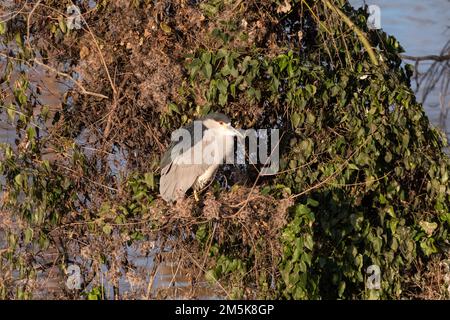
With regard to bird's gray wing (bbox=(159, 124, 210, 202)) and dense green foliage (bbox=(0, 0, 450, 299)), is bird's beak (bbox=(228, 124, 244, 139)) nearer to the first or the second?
dense green foliage (bbox=(0, 0, 450, 299))

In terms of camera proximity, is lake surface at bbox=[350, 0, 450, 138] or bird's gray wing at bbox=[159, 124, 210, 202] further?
lake surface at bbox=[350, 0, 450, 138]

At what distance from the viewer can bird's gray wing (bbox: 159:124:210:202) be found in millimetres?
6105

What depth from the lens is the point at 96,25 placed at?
6449mm

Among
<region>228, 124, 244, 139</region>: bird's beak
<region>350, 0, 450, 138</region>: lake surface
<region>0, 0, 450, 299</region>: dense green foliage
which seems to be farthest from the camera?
<region>350, 0, 450, 138</region>: lake surface

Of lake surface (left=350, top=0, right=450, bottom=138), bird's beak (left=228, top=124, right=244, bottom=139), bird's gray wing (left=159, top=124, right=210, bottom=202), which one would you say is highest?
lake surface (left=350, top=0, right=450, bottom=138)

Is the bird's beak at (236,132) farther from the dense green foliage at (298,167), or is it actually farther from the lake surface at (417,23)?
the lake surface at (417,23)

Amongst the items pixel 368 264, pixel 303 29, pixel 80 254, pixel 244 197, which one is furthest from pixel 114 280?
pixel 303 29

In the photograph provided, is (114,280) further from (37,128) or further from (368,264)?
(368,264)

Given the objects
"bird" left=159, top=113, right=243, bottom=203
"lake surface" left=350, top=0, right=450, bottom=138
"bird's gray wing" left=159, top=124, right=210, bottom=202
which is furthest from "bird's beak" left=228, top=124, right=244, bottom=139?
"lake surface" left=350, top=0, right=450, bottom=138

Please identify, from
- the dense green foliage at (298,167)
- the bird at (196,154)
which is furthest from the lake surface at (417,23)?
the bird at (196,154)

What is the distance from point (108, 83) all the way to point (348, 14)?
149 cm

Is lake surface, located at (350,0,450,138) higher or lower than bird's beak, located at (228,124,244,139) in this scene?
higher

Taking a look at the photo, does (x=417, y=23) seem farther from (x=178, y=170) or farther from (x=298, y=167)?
(x=178, y=170)

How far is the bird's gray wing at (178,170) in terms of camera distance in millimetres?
6105
